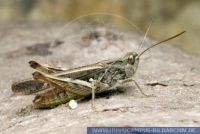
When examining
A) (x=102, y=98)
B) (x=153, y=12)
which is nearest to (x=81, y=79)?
(x=102, y=98)

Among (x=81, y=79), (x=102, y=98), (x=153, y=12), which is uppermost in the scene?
(x=153, y=12)

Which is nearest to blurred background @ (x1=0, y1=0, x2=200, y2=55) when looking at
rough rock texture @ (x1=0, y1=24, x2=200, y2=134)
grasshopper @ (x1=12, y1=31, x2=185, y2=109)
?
rough rock texture @ (x1=0, y1=24, x2=200, y2=134)

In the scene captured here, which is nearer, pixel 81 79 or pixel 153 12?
pixel 81 79

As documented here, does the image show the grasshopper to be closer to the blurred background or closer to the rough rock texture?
the rough rock texture

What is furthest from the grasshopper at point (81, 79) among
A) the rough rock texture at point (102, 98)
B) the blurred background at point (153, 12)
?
the blurred background at point (153, 12)

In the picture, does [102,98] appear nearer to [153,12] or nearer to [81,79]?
[81,79]

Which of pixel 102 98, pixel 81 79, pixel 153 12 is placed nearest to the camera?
pixel 102 98

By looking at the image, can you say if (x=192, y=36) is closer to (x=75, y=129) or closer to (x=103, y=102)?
(x=103, y=102)

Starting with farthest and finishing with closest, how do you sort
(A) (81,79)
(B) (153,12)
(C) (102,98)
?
(B) (153,12), (A) (81,79), (C) (102,98)
